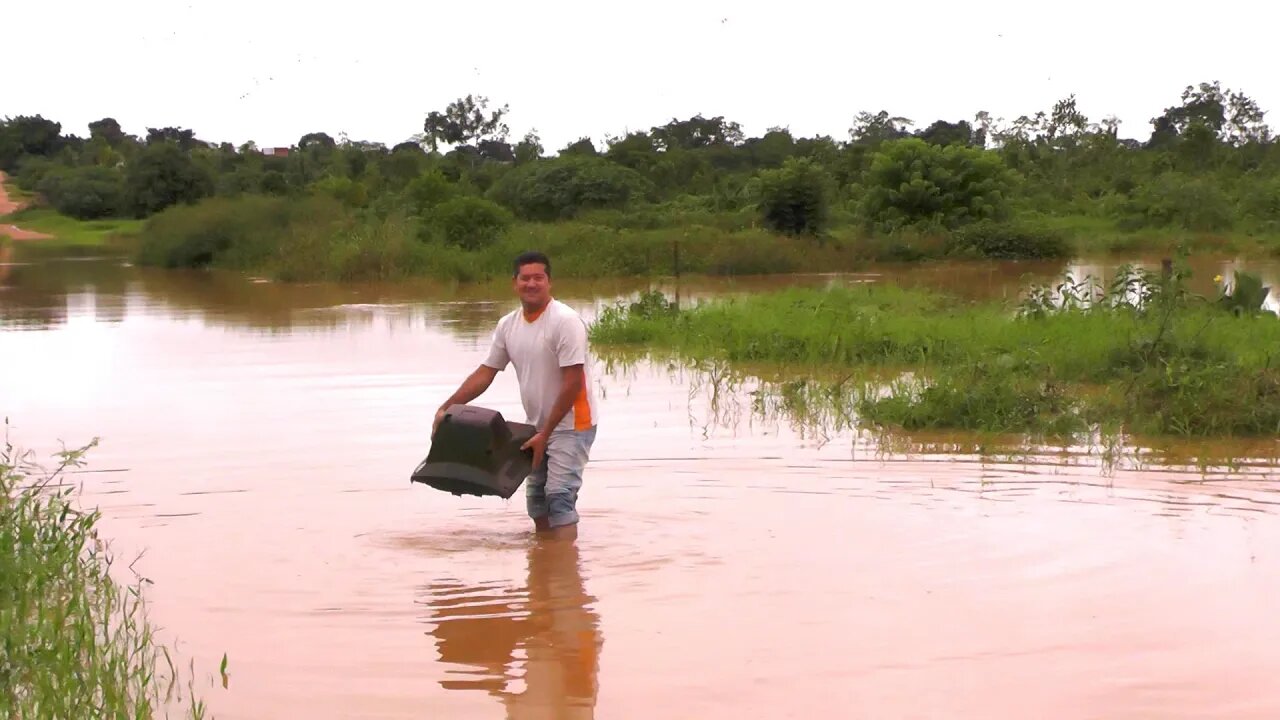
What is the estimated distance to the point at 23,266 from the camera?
143ft

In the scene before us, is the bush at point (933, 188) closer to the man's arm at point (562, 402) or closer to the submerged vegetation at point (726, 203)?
the submerged vegetation at point (726, 203)

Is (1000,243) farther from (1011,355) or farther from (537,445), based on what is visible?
(537,445)

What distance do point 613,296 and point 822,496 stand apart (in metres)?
18.9

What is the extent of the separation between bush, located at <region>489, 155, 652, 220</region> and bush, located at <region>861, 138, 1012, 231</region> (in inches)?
317

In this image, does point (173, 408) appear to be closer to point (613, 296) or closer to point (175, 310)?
point (175, 310)

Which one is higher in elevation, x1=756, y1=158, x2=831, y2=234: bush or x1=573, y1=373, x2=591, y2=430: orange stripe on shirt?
x1=756, y1=158, x2=831, y2=234: bush

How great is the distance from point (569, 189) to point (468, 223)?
9649 mm

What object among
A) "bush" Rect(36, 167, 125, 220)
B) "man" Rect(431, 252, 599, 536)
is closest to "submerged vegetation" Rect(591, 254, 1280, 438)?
"man" Rect(431, 252, 599, 536)

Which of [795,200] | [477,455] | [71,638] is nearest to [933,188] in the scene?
[795,200]

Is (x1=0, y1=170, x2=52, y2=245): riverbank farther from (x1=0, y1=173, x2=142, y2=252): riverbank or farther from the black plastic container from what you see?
the black plastic container

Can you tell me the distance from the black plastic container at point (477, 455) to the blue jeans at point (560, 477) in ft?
0.36

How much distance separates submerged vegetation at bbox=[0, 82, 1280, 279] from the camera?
34.2 metres

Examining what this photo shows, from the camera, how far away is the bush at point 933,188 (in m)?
37.8

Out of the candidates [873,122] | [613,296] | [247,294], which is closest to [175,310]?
[247,294]
